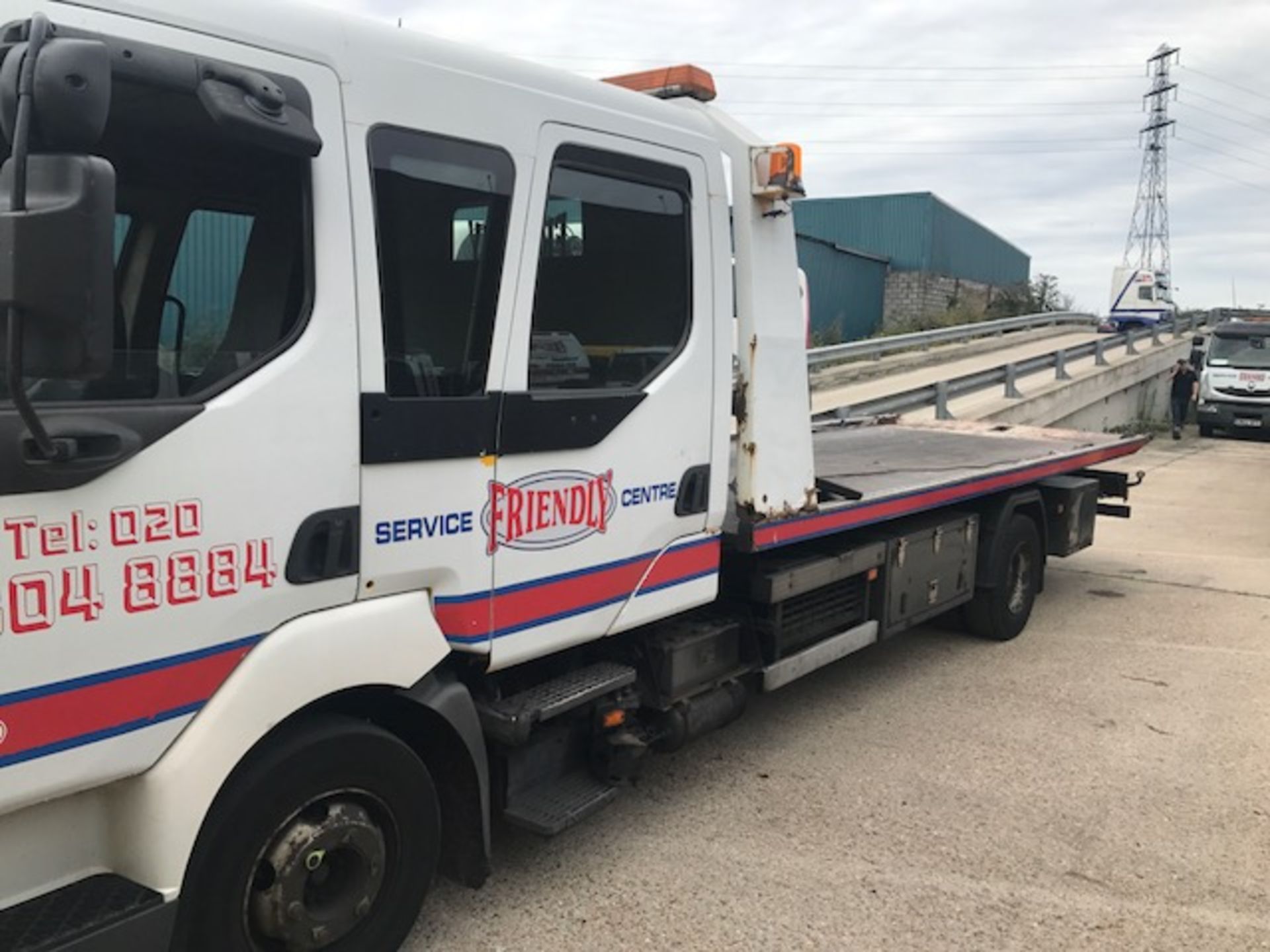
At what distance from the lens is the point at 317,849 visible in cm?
271

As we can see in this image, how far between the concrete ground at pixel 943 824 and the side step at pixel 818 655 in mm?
436

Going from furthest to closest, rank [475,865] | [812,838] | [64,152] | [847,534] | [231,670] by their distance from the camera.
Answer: [847,534], [812,838], [475,865], [231,670], [64,152]

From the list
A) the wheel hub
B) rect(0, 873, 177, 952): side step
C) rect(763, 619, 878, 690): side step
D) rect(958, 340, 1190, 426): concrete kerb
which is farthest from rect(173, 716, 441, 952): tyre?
rect(958, 340, 1190, 426): concrete kerb

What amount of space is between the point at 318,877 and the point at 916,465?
475cm

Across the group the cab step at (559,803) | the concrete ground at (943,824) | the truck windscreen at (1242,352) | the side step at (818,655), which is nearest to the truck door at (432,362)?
the cab step at (559,803)

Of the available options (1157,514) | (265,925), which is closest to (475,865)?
(265,925)

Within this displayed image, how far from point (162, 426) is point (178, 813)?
35.2 inches

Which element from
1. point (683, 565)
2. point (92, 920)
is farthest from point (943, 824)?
point (92, 920)

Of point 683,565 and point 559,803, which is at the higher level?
point 683,565

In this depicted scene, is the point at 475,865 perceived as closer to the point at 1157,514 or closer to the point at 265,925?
the point at 265,925

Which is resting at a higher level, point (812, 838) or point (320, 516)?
point (320, 516)

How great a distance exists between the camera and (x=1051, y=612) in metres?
7.75

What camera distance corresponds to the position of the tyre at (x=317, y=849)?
2.53 m

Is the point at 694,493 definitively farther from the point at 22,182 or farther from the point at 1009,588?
the point at 1009,588
